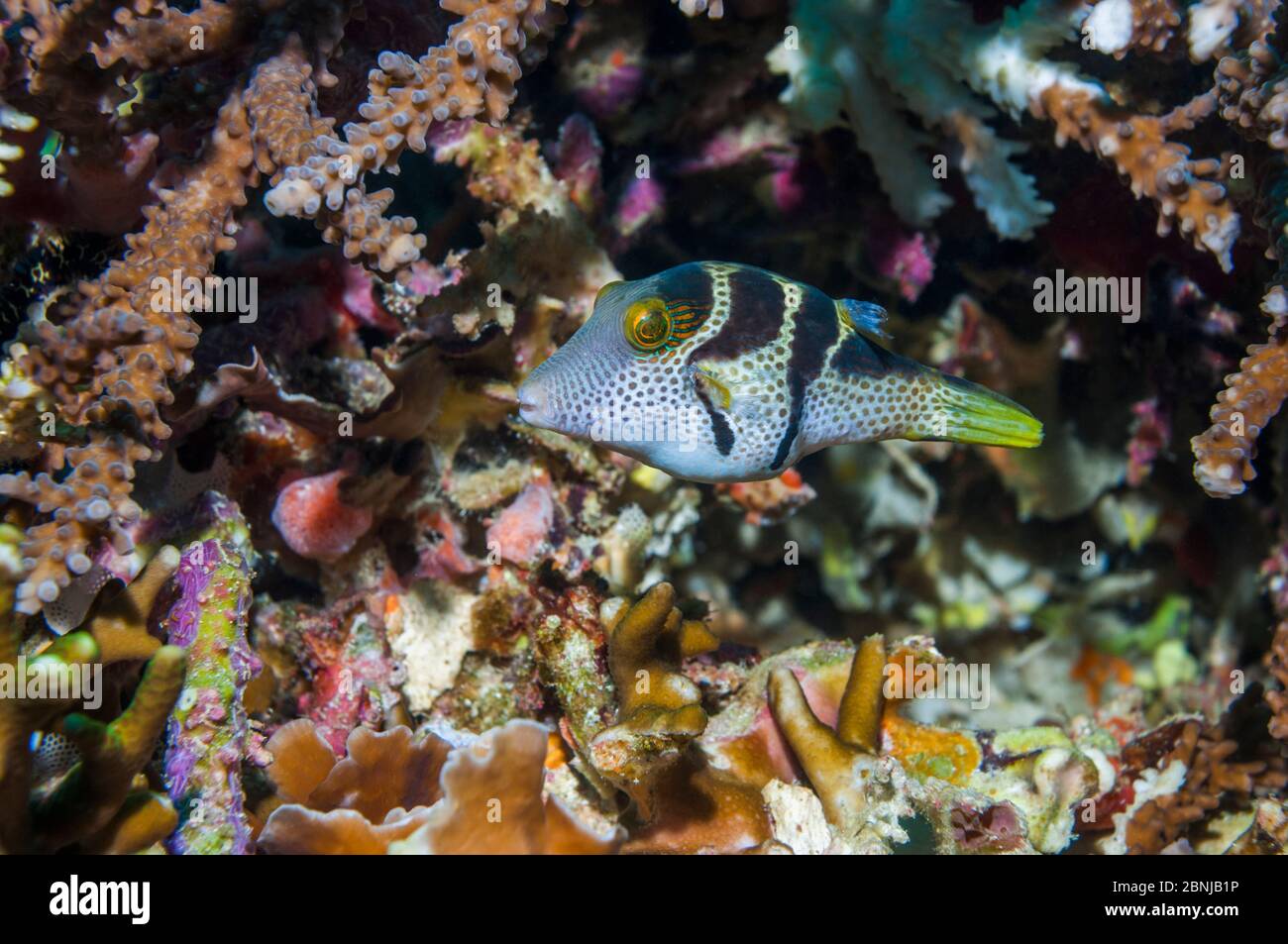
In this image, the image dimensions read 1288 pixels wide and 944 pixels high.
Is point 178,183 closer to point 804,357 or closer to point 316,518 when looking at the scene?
point 316,518

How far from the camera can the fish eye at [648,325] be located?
243cm

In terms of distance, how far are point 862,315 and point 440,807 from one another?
1.99m

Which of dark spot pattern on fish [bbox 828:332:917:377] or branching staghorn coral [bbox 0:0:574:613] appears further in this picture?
dark spot pattern on fish [bbox 828:332:917:377]

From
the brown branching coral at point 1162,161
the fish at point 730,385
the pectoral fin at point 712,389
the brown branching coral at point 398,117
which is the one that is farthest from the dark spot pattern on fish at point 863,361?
the brown branching coral at point 398,117

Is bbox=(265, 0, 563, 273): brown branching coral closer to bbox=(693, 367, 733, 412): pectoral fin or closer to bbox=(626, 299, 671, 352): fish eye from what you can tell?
bbox=(626, 299, 671, 352): fish eye

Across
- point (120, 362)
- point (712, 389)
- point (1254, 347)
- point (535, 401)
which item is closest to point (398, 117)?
point (535, 401)

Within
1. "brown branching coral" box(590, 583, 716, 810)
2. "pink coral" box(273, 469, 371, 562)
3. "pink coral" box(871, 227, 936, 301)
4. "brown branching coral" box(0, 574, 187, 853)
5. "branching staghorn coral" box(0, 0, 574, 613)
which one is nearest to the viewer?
"brown branching coral" box(0, 574, 187, 853)

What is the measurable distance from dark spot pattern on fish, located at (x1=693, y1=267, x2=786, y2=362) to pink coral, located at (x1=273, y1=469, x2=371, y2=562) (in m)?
1.62

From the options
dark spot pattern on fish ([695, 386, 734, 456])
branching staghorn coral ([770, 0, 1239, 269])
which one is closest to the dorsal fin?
dark spot pattern on fish ([695, 386, 734, 456])

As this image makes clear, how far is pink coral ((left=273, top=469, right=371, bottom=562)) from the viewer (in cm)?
314

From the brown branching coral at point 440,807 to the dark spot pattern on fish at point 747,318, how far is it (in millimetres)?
1235

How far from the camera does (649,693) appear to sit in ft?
Result: 8.52
